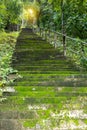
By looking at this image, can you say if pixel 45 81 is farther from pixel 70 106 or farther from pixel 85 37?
pixel 85 37

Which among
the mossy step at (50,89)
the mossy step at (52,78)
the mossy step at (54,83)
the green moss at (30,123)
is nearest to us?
the green moss at (30,123)

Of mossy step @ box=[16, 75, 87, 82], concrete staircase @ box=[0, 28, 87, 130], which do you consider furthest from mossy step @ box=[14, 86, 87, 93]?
mossy step @ box=[16, 75, 87, 82]

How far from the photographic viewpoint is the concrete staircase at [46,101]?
4895 mm

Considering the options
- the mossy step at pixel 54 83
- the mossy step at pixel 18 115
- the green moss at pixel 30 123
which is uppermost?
the mossy step at pixel 54 83

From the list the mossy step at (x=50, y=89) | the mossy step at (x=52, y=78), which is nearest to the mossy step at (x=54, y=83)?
the mossy step at (x=52, y=78)

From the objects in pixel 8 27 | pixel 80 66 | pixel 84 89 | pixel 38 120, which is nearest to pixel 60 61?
pixel 80 66

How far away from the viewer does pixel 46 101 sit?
18.4 feet

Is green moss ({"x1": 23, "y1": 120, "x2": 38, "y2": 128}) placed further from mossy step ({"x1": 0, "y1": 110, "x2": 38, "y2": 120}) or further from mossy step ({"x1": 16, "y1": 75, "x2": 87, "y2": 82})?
mossy step ({"x1": 16, "y1": 75, "x2": 87, "y2": 82})

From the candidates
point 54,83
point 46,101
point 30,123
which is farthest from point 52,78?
point 30,123

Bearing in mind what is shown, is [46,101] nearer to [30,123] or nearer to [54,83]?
[30,123]

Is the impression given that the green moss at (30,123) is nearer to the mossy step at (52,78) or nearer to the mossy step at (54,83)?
the mossy step at (54,83)

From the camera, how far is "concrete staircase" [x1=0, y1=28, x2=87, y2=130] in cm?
489

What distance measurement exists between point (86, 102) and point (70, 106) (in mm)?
398

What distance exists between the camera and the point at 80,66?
8656mm
